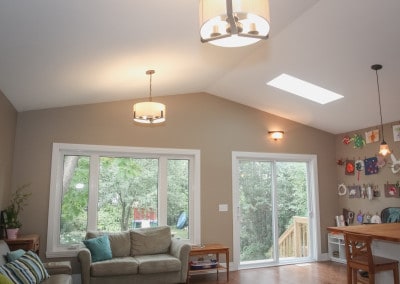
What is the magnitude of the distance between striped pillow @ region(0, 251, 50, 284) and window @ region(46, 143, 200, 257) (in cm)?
144

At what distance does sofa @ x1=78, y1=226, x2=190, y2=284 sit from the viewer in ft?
14.5

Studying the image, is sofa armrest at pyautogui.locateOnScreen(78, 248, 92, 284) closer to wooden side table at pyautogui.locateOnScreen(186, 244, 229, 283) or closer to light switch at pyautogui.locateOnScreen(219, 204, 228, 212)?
wooden side table at pyautogui.locateOnScreen(186, 244, 229, 283)

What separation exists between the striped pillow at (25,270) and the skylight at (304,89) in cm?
397

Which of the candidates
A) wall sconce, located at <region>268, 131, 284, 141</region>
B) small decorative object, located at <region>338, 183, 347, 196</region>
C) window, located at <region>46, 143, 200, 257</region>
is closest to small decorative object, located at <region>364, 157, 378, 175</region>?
small decorative object, located at <region>338, 183, 347, 196</region>

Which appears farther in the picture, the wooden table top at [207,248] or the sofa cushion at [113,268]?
the wooden table top at [207,248]

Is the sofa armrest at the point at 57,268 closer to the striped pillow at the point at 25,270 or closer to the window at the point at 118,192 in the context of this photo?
the striped pillow at the point at 25,270

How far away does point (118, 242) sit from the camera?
4984 millimetres

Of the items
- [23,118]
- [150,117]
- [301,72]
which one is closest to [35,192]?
[23,118]

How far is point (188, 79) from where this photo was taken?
5191 millimetres

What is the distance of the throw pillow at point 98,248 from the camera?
462 cm

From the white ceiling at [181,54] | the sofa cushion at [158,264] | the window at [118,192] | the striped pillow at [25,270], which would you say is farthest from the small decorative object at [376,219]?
the striped pillow at [25,270]

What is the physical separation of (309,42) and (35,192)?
4258 mm

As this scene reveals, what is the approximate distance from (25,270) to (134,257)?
73.0 inches

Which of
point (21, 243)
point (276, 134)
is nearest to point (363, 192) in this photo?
point (276, 134)
